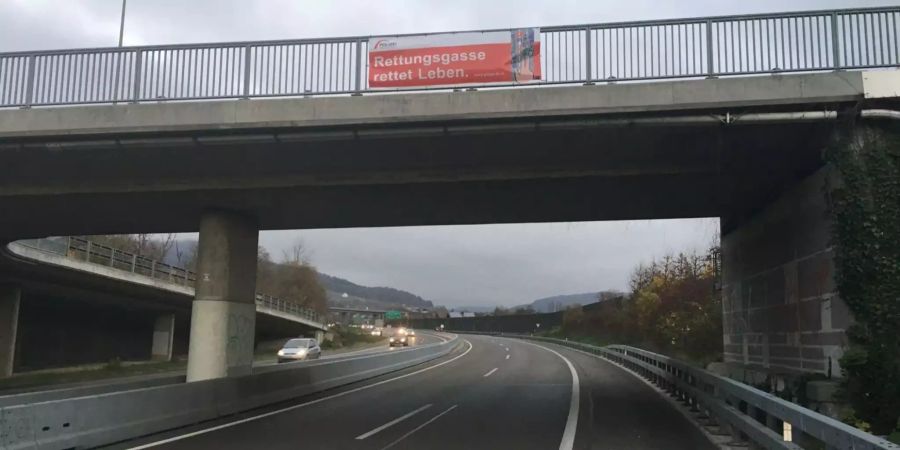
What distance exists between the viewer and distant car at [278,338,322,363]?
44.8 m

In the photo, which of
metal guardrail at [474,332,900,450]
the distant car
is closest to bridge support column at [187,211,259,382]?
metal guardrail at [474,332,900,450]

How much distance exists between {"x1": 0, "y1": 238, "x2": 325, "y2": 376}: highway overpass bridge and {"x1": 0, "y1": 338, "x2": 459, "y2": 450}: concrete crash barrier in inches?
601

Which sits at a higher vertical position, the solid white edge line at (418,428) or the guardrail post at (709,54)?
the guardrail post at (709,54)

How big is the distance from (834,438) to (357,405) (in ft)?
39.5

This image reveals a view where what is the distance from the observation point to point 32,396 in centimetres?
1792

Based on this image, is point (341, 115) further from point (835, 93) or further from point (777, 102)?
point (835, 93)

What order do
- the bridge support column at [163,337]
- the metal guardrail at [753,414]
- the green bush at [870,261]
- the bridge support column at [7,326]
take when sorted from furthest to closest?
the bridge support column at [163,337], the bridge support column at [7,326], the green bush at [870,261], the metal guardrail at [753,414]

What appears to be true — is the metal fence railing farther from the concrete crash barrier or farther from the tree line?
the tree line

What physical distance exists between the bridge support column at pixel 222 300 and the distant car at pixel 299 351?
2837cm

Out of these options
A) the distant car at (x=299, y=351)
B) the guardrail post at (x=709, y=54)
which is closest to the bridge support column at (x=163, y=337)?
the distant car at (x=299, y=351)

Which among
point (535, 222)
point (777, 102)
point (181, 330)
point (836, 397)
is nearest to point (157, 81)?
point (535, 222)

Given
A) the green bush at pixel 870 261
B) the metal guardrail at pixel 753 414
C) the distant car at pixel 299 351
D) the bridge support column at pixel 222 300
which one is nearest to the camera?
the metal guardrail at pixel 753 414

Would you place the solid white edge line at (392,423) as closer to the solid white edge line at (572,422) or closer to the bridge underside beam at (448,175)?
the solid white edge line at (572,422)

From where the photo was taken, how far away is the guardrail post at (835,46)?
37.5ft
